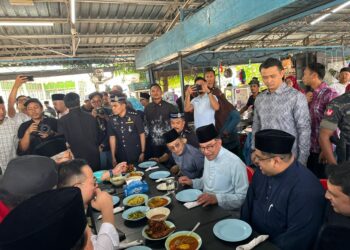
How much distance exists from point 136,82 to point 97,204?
962 centimetres

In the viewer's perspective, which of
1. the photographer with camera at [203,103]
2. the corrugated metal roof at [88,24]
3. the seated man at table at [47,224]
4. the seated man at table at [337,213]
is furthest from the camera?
the corrugated metal roof at [88,24]

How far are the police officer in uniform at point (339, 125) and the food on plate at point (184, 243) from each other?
1.79 metres

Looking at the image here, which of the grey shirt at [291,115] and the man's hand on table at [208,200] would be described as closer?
the man's hand on table at [208,200]

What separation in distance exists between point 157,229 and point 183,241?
0.80 ft

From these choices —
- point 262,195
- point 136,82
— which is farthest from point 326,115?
point 136,82

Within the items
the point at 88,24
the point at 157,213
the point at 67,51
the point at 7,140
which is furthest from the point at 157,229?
the point at 67,51

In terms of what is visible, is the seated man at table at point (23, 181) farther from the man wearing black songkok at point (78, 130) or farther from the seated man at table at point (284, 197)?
the man wearing black songkok at point (78, 130)

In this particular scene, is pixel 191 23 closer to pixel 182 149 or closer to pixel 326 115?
pixel 182 149

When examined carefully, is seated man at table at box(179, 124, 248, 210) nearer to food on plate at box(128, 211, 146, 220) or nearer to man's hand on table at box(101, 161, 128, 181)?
food on plate at box(128, 211, 146, 220)

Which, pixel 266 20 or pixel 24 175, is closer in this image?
pixel 24 175

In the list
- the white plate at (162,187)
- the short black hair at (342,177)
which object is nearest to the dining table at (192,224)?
the white plate at (162,187)

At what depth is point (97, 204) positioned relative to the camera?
1.76 meters

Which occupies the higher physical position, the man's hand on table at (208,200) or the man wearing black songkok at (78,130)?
the man wearing black songkok at (78,130)

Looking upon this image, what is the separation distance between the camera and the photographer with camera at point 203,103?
3.97m
